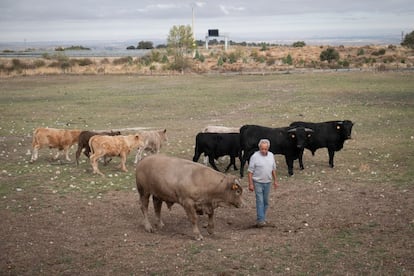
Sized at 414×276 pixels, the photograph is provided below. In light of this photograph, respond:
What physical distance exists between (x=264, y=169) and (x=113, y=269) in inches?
156

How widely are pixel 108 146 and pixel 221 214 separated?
5.42 m

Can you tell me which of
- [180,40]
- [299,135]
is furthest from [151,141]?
[180,40]

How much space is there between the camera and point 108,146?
17.2 m

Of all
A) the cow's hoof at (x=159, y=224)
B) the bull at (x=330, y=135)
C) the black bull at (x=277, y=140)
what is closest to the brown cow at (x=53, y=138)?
the black bull at (x=277, y=140)

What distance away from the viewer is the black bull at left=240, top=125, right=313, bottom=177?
1705 centimetres

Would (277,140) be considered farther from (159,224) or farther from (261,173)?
(159,224)

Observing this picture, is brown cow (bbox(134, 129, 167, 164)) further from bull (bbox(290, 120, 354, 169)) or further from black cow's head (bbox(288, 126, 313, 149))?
black cow's head (bbox(288, 126, 313, 149))

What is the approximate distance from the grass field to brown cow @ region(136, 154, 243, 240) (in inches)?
27.0

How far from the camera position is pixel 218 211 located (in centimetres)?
1350

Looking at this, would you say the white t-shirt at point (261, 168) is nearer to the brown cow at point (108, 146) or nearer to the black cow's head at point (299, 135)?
the black cow's head at point (299, 135)

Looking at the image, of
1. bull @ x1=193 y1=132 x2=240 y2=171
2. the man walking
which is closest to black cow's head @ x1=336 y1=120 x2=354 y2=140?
bull @ x1=193 y1=132 x2=240 y2=171

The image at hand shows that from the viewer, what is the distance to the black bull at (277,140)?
17.0 m

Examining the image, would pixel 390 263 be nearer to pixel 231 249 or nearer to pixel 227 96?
pixel 231 249

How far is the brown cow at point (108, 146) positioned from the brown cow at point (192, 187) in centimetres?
551
